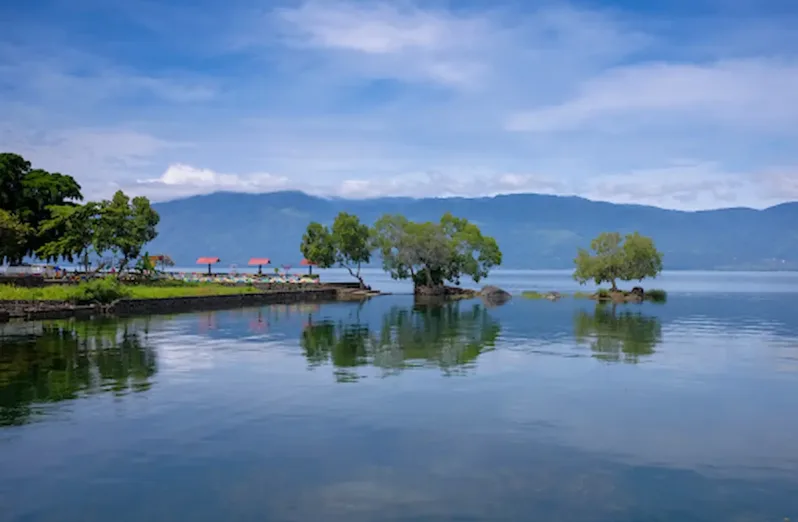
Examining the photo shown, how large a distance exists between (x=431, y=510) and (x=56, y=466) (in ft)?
31.4

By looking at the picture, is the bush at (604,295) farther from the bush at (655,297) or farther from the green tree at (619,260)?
the bush at (655,297)

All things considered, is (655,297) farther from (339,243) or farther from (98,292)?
(98,292)

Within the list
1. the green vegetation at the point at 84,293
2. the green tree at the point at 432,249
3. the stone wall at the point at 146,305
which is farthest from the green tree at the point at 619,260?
the green vegetation at the point at 84,293

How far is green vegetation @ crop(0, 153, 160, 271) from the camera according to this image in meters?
77.8

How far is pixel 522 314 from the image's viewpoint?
7219cm

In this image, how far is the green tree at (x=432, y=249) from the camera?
106438 millimetres

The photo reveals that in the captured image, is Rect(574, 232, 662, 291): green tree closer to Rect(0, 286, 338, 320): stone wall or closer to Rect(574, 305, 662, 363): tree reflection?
Rect(574, 305, 662, 363): tree reflection

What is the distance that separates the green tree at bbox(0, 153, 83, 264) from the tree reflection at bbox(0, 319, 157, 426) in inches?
1233

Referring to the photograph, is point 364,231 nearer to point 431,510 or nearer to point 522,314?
point 522,314

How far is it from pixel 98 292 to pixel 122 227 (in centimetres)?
1623

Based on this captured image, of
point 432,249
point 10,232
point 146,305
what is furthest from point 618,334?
point 10,232

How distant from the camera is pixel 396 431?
70.4 ft

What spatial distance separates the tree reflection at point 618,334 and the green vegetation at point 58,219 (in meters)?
50.0

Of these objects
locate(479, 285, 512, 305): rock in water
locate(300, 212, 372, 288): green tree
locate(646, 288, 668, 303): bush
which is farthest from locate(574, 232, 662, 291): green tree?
locate(300, 212, 372, 288): green tree
